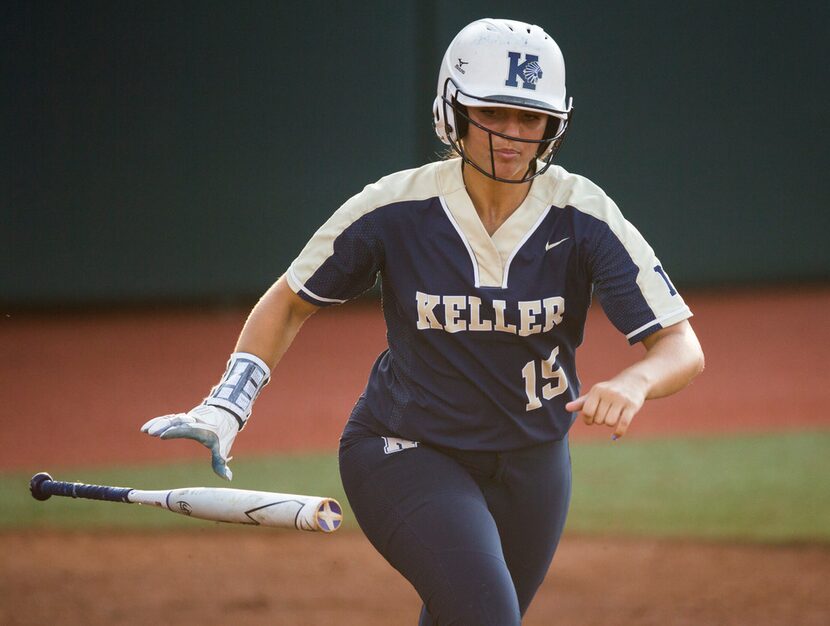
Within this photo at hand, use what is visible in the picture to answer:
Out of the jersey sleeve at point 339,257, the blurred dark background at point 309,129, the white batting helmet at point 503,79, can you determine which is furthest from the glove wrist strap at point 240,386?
the blurred dark background at point 309,129

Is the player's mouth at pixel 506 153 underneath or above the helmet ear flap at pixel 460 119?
underneath

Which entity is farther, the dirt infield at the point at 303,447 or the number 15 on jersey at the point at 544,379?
the dirt infield at the point at 303,447

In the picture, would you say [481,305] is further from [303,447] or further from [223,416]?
[303,447]

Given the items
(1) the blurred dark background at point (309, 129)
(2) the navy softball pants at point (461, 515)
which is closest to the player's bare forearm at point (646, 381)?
(2) the navy softball pants at point (461, 515)

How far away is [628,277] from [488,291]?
1.23 ft

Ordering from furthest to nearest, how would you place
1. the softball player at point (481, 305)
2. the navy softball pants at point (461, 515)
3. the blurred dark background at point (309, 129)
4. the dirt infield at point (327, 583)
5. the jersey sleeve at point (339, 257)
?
the blurred dark background at point (309, 129) → the dirt infield at point (327, 583) → the jersey sleeve at point (339, 257) → the softball player at point (481, 305) → the navy softball pants at point (461, 515)

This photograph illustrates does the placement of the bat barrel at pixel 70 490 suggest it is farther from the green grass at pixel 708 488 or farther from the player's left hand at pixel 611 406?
the green grass at pixel 708 488

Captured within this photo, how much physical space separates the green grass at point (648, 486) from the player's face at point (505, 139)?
3825 millimetres

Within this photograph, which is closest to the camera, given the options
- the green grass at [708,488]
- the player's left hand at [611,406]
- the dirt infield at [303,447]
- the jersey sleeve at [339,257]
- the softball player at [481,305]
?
the player's left hand at [611,406]

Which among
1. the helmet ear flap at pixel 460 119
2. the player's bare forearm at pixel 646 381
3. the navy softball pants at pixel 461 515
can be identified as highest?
the helmet ear flap at pixel 460 119

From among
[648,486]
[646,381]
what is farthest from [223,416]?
[648,486]

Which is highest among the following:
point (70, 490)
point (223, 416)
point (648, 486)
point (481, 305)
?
point (481, 305)

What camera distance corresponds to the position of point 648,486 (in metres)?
7.70

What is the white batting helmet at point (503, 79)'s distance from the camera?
338 cm
